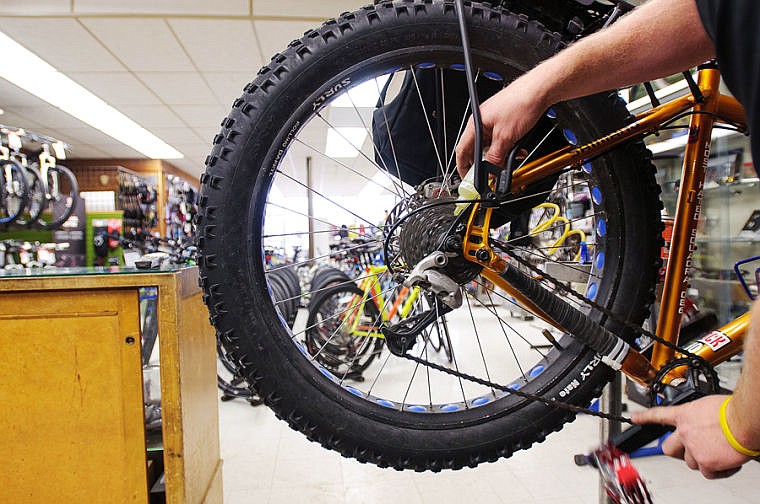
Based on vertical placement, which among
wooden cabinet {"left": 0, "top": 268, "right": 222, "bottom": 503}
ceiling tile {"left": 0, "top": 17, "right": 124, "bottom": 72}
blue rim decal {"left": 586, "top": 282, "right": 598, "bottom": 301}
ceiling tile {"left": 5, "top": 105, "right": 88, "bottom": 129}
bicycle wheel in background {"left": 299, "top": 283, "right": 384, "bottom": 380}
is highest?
ceiling tile {"left": 5, "top": 105, "right": 88, "bottom": 129}

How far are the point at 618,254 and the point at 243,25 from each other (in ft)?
11.2

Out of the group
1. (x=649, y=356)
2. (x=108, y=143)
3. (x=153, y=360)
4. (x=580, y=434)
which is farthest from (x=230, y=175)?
(x=108, y=143)

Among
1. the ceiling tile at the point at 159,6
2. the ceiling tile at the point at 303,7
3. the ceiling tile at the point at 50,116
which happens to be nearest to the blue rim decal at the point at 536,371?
the ceiling tile at the point at 303,7

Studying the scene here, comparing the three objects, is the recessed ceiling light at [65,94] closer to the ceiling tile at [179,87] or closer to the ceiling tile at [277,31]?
the ceiling tile at [179,87]

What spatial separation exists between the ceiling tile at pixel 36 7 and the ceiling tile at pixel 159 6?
69mm

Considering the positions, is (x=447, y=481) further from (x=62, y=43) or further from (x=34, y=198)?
(x=34, y=198)

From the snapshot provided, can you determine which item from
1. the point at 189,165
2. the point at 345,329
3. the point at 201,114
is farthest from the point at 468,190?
the point at 189,165

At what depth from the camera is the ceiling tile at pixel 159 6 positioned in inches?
122

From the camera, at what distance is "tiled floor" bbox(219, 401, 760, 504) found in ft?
5.42

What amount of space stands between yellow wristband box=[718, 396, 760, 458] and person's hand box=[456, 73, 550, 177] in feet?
1.34

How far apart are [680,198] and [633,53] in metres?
0.44

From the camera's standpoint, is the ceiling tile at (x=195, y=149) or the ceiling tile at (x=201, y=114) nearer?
the ceiling tile at (x=201, y=114)

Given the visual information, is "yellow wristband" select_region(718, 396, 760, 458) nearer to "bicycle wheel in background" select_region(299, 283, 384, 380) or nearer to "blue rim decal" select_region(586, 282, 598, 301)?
"blue rim decal" select_region(586, 282, 598, 301)

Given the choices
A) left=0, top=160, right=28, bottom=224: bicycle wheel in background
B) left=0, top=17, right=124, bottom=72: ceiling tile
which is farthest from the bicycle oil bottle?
left=0, top=160, right=28, bottom=224: bicycle wheel in background
